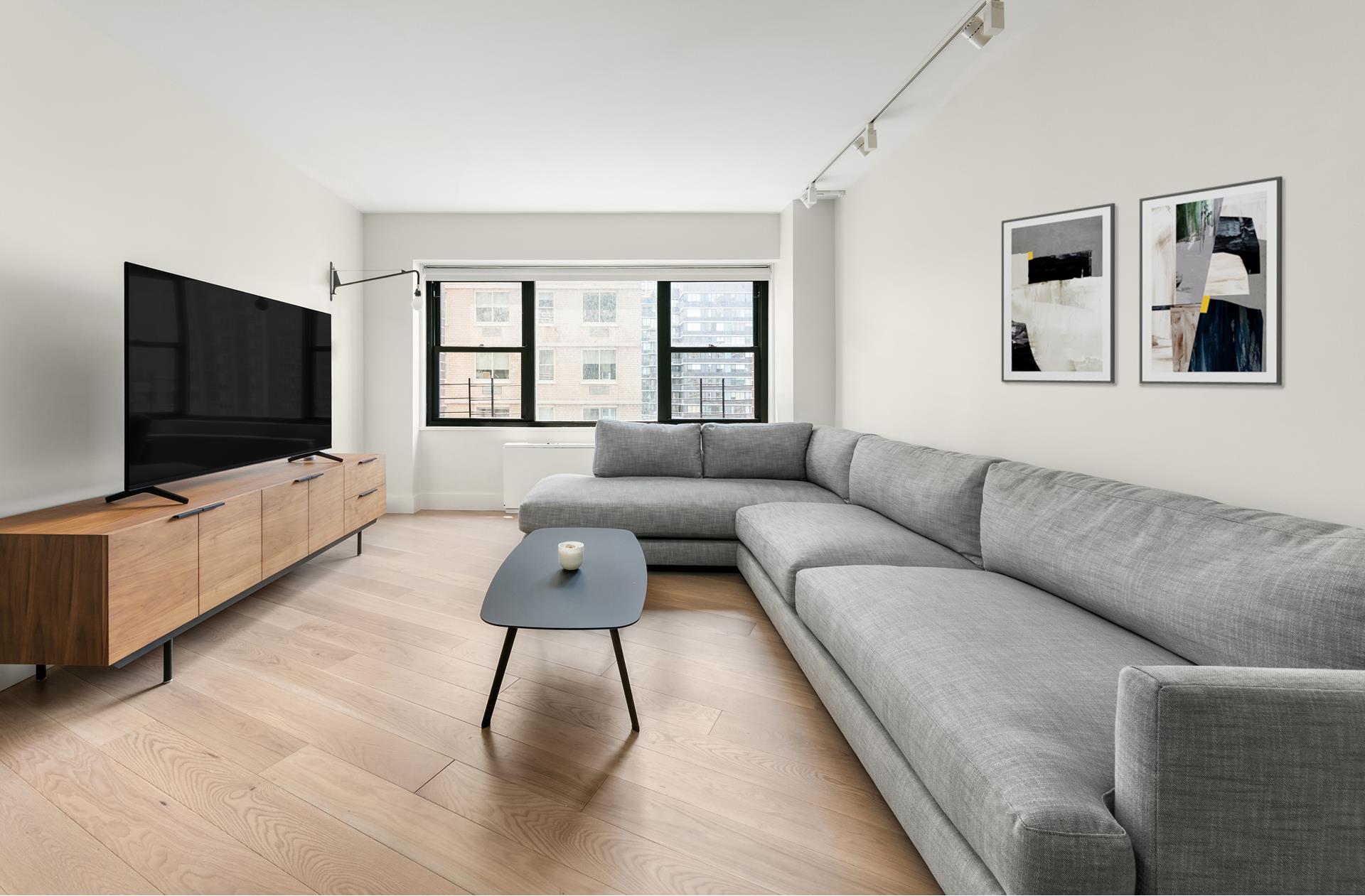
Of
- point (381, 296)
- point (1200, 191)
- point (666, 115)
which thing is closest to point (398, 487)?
point (381, 296)

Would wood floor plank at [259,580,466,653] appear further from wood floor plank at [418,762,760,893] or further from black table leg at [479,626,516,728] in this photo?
wood floor plank at [418,762,760,893]

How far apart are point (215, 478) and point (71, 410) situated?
655 millimetres

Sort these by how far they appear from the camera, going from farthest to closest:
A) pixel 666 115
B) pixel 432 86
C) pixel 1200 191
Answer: pixel 666 115 < pixel 432 86 < pixel 1200 191

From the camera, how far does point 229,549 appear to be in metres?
2.46

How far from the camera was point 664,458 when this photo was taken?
4.12 meters

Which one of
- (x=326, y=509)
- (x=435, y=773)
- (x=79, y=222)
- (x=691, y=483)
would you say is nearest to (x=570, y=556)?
(x=435, y=773)

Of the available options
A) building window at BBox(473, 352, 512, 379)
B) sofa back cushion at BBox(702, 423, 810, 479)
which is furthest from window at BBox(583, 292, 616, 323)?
sofa back cushion at BBox(702, 423, 810, 479)

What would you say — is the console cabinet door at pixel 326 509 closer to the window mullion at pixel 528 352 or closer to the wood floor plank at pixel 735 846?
the window mullion at pixel 528 352

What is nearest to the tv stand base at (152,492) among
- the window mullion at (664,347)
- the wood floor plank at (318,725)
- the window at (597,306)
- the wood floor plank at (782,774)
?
the wood floor plank at (318,725)

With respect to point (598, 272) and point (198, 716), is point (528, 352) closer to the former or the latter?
point (598, 272)

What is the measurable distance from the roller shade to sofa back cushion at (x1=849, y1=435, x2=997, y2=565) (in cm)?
254

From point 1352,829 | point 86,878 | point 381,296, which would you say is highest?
point 381,296

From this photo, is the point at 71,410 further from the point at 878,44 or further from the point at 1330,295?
the point at 1330,295

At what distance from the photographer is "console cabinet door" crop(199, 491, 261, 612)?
91.0 inches
